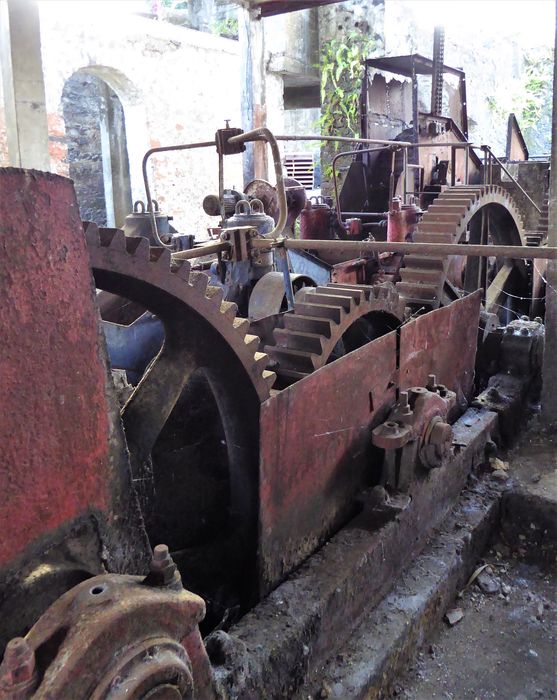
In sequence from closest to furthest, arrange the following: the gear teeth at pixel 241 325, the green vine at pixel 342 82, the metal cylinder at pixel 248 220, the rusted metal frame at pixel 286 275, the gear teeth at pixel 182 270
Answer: the gear teeth at pixel 182 270
the gear teeth at pixel 241 325
the rusted metal frame at pixel 286 275
the metal cylinder at pixel 248 220
the green vine at pixel 342 82

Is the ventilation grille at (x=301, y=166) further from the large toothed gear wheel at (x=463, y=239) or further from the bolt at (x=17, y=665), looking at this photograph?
the bolt at (x=17, y=665)

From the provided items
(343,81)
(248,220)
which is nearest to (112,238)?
(248,220)

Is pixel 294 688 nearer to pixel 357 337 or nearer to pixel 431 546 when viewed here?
pixel 431 546

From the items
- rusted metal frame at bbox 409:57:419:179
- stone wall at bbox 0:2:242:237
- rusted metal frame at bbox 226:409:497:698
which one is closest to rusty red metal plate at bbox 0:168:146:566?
rusted metal frame at bbox 226:409:497:698

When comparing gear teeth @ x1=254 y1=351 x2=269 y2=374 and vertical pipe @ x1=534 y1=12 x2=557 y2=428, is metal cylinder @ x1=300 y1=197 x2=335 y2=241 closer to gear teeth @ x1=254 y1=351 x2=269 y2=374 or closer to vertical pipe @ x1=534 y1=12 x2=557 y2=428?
vertical pipe @ x1=534 y1=12 x2=557 y2=428

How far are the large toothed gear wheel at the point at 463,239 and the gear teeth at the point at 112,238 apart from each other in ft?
7.86

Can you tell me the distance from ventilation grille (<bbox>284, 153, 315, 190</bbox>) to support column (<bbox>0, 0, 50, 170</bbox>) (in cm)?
883

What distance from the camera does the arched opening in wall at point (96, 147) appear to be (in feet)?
44.2

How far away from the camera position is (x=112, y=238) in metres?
1.62

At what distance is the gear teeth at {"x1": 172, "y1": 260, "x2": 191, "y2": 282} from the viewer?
185 cm

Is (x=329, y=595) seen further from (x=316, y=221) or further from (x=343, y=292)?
(x=316, y=221)

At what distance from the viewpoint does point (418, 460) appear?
285cm

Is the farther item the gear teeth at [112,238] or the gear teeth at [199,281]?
the gear teeth at [199,281]

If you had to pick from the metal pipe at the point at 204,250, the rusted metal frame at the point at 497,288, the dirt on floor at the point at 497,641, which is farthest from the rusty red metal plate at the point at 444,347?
the rusted metal frame at the point at 497,288
